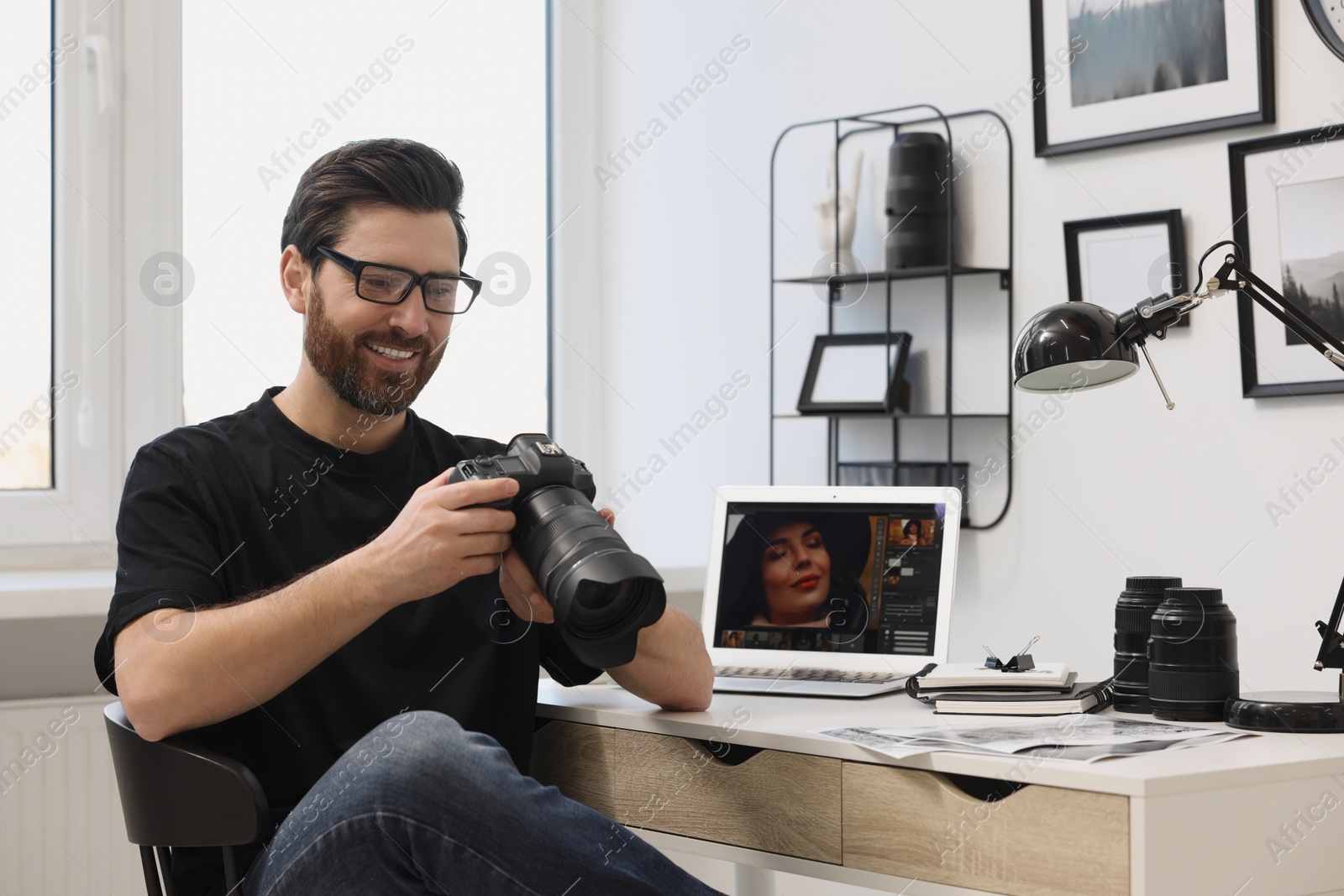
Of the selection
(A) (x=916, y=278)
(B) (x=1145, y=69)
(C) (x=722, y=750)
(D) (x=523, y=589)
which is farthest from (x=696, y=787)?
(B) (x=1145, y=69)

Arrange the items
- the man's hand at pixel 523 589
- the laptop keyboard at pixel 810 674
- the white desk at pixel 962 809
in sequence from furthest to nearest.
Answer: the laptop keyboard at pixel 810 674, the man's hand at pixel 523 589, the white desk at pixel 962 809

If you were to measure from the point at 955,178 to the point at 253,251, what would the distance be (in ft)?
3.95

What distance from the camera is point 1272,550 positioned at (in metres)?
1.76

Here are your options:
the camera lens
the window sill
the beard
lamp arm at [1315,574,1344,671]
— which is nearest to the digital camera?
the camera lens

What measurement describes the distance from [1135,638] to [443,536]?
2.40 ft

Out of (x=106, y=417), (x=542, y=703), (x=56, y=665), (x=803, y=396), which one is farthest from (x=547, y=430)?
(x=542, y=703)

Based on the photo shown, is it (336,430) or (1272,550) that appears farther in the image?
(1272,550)

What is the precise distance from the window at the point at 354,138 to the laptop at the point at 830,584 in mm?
983

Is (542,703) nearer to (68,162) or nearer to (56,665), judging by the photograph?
(56,665)

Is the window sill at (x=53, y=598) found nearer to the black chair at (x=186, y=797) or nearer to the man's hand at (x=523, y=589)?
the black chair at (x=186, y=797)

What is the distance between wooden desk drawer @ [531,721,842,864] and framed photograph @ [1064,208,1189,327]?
0.94m

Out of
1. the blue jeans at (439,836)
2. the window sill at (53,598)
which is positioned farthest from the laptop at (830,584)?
the window sill at (53,598)

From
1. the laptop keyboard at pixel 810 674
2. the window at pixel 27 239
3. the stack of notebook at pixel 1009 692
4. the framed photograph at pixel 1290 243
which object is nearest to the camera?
the stack of notebook at pixel 1009 692

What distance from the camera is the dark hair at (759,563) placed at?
1.68m
